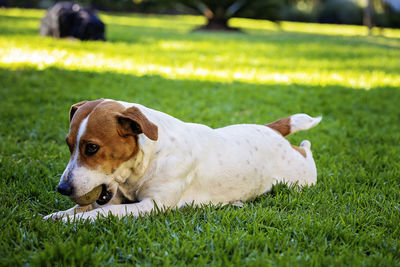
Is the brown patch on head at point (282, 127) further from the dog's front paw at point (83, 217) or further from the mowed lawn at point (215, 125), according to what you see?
the dog's front paw at point (83, 217)

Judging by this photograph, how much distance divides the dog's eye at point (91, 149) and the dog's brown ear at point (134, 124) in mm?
203

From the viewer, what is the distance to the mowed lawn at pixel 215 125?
265 cm

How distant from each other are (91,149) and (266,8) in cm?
2635

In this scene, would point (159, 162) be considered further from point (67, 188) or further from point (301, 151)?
point (301, 151)

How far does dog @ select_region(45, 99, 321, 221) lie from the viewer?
9.47 ft

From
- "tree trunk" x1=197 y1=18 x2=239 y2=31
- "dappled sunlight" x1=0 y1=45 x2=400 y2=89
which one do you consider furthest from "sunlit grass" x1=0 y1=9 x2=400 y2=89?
"tree trunk" x1=197 y1=18 x2=239 y2=31

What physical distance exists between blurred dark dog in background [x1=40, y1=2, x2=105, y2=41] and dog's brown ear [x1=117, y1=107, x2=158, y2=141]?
1171 centimetres

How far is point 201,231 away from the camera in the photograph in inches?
115

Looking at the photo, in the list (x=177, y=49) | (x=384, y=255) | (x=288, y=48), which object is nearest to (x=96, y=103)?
(x=384, y=255)

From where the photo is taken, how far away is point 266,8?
89.2 ft

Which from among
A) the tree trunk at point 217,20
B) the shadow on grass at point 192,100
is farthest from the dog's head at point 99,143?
the tree trunk at point 217,20

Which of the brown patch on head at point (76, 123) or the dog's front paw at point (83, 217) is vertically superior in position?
the brown patch on head at point (76, 123)

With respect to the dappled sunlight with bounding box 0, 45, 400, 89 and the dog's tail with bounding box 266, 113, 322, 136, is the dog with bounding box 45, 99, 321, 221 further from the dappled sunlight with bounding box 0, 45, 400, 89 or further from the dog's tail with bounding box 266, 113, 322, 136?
the dappled sunlight with bounding box 0, 45, 400, 89

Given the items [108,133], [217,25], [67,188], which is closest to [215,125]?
[108,133]
